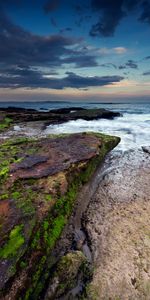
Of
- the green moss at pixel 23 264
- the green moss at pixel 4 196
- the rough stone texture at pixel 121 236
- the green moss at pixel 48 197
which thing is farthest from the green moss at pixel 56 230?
the green moss at pixel 4 196

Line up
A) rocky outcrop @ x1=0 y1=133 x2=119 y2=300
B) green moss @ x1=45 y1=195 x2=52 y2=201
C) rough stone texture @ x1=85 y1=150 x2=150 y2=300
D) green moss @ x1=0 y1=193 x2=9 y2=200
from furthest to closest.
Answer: green moss @ x1=45 y1=195 x2=52 y2=201 < green moss @ x1=0 y1=193 x2=9 y2=200 < rough stone texture @ x1=85 y1=150 x2=150 y2=300 < rocky outcrop @ x1=0 y1=133 x2=119 y2=300

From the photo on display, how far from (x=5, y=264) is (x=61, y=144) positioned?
252 inches

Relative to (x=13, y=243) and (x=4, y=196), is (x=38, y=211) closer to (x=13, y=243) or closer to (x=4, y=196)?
(x=4, y=196)

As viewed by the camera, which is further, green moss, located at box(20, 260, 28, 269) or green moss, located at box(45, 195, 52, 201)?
green moss, located at box(45, 195, 52, 201)

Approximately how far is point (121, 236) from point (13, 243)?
2626 mm

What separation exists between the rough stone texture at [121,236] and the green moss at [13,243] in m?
1.66

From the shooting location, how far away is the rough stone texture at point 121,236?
475 cm

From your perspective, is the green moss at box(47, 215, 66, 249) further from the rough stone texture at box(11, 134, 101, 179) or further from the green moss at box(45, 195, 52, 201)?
the rough stone texture at box(11, 134, 101, 179)

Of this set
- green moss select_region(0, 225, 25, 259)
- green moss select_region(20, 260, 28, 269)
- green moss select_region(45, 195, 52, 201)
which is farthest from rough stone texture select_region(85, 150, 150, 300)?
green moss select_region(0, 225, 25, 259)

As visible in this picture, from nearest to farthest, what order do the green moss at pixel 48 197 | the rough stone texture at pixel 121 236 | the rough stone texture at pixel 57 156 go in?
the rough stone texture at pixel 121 236 → the green moss at pixel 48 197 → the rough stone texture at pixel 57 156

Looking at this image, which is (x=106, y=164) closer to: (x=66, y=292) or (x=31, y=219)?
(x=31, y=219)

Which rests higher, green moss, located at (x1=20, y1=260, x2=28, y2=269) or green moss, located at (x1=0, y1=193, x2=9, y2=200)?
green moss, located at (x1=0, y1=193, x2=9, y2=200)

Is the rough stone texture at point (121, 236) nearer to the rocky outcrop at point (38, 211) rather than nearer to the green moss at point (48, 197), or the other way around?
the rocky outcrop at point (38, 211)

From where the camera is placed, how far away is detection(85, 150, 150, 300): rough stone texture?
4.75 m
